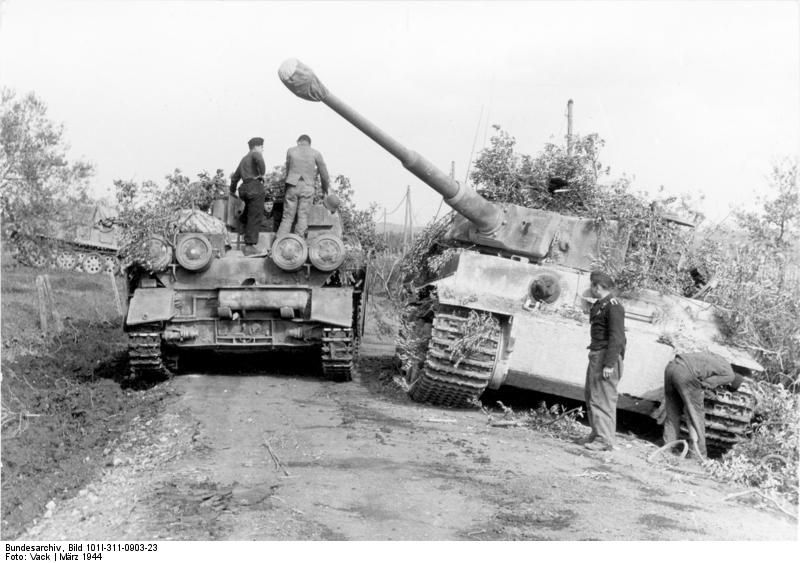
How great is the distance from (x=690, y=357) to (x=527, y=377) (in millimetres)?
1543

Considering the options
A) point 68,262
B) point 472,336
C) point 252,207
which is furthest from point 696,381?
point 68,262

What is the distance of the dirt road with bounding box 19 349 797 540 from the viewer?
5.27 m

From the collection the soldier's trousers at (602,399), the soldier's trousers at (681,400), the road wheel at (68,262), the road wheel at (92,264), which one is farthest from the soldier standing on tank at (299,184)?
the road wheel at (92,264)

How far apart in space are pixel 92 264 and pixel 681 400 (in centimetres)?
3044

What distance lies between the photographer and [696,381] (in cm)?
856

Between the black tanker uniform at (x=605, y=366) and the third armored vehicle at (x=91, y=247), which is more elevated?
the black tanker uniform at (x=605, y=366)

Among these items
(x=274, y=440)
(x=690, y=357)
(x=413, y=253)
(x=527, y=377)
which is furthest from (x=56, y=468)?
→ (x=413, y=253)

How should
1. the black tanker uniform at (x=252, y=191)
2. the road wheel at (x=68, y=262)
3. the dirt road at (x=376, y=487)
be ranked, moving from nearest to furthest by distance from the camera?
the dirt road at (x=376, y=487) < the black tanker uniform at (x=252, y=191) < the road wheel at (x=68, y=262)

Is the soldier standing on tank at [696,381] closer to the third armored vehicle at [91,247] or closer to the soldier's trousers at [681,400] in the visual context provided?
the soldier's trousers at [681,400]

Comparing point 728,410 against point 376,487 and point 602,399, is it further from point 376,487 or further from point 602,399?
point 376,487

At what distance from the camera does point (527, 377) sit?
30.7ft

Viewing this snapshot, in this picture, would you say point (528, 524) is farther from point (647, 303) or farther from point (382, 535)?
point (647, 303)

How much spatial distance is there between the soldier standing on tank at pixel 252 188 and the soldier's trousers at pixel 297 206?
33cm

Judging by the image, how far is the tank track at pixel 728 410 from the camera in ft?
28.8
